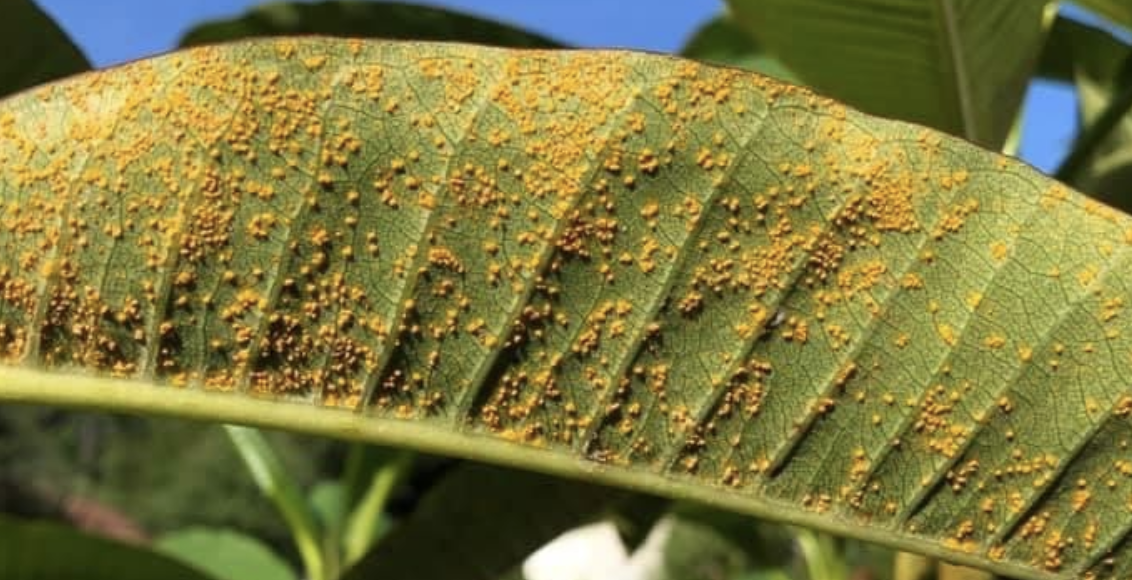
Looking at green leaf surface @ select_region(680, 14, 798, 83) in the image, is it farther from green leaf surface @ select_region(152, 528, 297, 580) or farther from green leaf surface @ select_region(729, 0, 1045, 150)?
green leaf surface @ select_region(152, 528, 297, 580)

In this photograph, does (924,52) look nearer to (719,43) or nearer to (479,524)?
(479,524)

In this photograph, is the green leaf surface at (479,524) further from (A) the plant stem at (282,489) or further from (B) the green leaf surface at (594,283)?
(A) the plant stem at (282,489)

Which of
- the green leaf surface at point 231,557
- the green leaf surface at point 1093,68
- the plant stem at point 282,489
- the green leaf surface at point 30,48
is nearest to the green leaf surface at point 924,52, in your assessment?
the green leaf surface at point 1093,68

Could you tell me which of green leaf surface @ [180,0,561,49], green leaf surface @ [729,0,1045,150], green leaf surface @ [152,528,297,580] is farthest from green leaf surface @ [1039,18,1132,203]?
green leaf surface @ [152,528,297,580]

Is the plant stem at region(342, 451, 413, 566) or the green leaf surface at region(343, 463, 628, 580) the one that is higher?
the plant stem at region(342, 451, 413, 566)

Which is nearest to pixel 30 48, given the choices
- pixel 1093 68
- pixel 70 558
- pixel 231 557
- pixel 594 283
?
pixel 70 558
